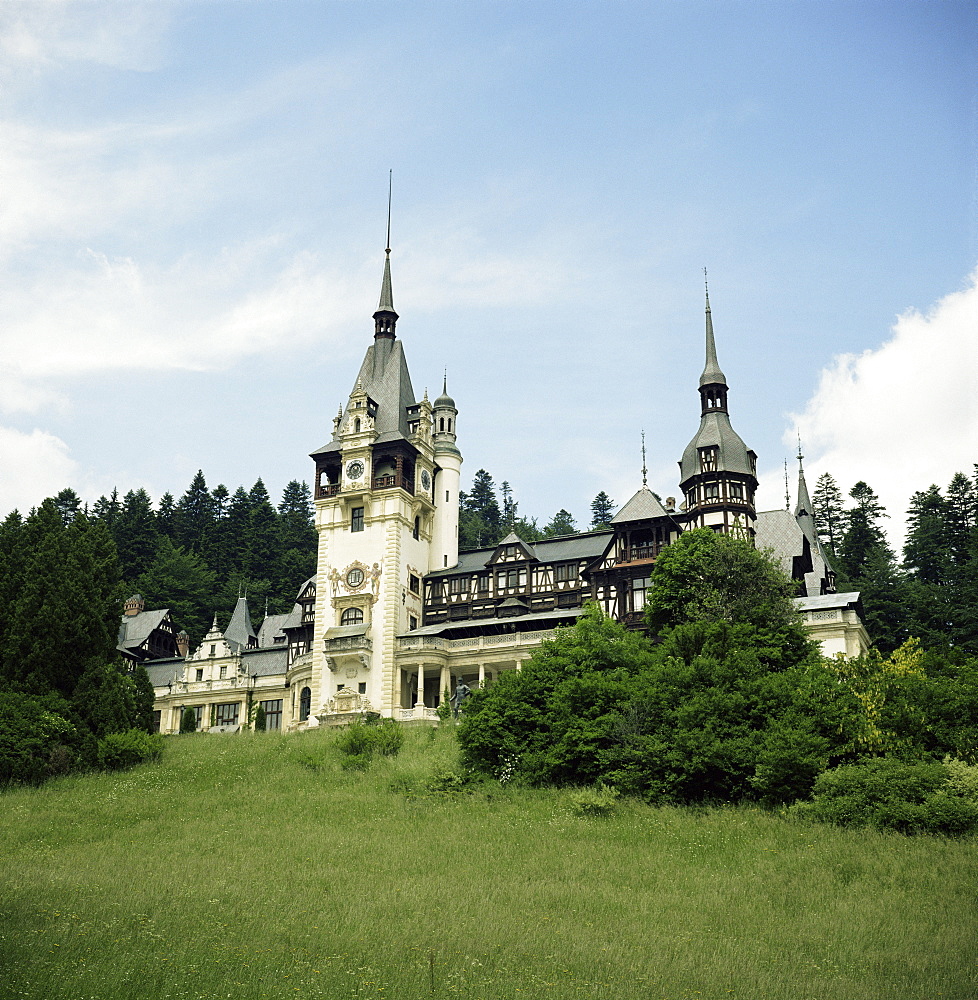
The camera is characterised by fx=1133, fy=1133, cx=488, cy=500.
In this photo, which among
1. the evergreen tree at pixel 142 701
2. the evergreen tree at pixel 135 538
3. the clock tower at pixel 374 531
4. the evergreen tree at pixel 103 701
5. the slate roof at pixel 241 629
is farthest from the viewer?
the evergreen tree at pixel 135 538

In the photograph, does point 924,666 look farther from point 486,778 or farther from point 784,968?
point 784,968

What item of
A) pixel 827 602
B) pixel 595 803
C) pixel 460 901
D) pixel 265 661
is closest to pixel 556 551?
pixel 827 602

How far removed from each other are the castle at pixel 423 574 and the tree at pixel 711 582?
27.1 feet

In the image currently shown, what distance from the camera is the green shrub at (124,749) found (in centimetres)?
4859

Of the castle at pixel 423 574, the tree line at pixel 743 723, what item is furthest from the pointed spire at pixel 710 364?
the tree line at pixel 743 723

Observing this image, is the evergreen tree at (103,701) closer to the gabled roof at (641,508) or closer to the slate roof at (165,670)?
the gabled roof at (641,508)

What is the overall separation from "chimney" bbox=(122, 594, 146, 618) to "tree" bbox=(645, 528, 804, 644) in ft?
177

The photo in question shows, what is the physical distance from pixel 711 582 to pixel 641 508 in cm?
1472

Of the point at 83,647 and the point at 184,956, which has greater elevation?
the point at 83,647

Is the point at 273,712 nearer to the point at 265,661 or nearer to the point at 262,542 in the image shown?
the point at 265,661

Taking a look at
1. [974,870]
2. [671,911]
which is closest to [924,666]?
[974,870]

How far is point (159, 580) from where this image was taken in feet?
333

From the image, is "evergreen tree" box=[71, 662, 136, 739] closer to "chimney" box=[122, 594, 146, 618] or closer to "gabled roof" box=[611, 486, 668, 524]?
"gabled roof" box=[611, 486, 668, 524]

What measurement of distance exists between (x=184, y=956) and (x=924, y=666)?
31904 mm
